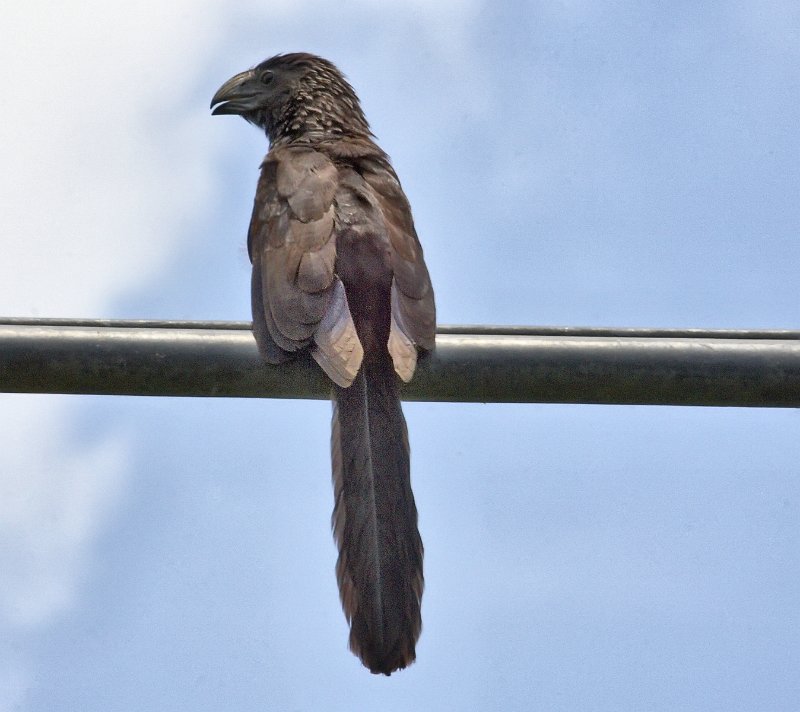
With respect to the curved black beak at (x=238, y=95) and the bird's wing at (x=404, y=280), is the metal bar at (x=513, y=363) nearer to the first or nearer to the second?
the bird's wing at (x=404, y=280)

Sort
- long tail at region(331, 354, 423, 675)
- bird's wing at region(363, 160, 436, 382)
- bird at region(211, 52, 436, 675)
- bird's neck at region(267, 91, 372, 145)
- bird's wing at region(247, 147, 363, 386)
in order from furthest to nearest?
bird's neck at region(267, 91, 372, 145), bird's wing at region(247, 147, 363, 386), bird's wing at region(363, 160, 436, 382), bird at region(211, 52, 436, 675), long tail at region(331, 354, 423, 675)

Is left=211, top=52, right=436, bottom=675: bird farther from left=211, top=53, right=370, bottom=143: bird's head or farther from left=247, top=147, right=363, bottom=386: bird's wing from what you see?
left=211, top=53, right=370, bottom=143: bird's head

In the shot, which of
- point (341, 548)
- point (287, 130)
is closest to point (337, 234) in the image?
point (341, 548)

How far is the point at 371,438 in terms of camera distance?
14.2 feet

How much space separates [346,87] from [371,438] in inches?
156

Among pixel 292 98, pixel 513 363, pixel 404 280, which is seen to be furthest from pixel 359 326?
pixel 292 98

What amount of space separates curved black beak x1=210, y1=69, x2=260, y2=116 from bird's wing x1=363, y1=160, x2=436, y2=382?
79.4 inches

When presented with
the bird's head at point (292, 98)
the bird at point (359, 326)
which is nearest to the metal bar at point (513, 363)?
the bird at point (359, 326)

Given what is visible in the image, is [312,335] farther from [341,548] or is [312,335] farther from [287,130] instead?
[287,130]

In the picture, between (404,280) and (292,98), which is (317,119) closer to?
(292,98)

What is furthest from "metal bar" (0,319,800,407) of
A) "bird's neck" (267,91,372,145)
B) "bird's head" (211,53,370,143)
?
"bird's head" (211,53,370,143)

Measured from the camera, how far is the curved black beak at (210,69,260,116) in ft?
25.4

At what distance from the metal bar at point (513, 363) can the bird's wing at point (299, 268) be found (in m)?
0.40

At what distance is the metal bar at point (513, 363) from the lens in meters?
3.58
